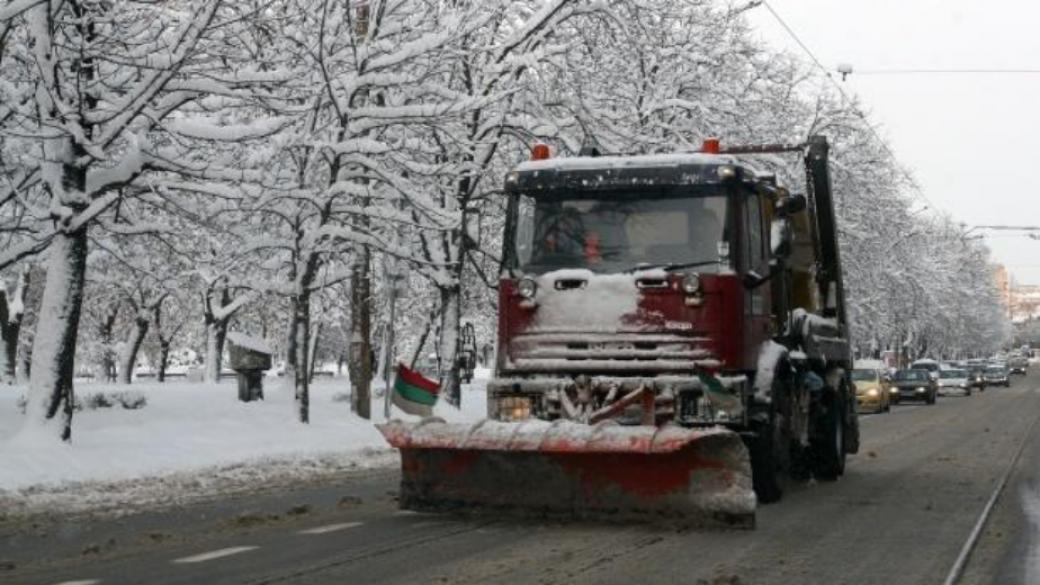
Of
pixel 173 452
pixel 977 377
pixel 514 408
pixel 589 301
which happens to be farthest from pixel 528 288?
pixel 977 377

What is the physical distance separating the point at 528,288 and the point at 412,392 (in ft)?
4.52

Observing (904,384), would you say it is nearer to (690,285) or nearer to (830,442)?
(830,442)

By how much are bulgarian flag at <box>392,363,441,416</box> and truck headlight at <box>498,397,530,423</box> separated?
696mm

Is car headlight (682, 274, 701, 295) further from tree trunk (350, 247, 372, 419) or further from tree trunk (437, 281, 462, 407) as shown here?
tree trunk (437, 281, 462, 407)

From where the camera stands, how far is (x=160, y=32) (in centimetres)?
1493

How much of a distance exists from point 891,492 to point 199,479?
7.56 meters

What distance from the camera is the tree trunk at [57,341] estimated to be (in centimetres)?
1559

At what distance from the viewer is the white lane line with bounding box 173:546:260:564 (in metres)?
8.81

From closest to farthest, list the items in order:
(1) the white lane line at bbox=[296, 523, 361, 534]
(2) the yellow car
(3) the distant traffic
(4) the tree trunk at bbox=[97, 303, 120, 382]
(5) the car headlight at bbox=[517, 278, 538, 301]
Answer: (1) the white lane line at bbox=[296, 523, 361, 534] < (5) the car headlight at bbox=[517, 278, 538, 301] < (2) the yellow car < (3) the distant traffic < (4) the tree trunk at bbox=[97, 303, 120, 382]

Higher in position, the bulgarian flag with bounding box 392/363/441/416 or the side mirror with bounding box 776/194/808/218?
the side mirror with bounding box 776/194/808/218

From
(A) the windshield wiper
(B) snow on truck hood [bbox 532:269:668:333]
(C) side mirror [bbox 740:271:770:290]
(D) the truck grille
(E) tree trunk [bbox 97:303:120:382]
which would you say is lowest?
(D) the truck grille

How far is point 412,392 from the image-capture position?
37.4 feet

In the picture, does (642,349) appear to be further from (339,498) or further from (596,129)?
(596,129)

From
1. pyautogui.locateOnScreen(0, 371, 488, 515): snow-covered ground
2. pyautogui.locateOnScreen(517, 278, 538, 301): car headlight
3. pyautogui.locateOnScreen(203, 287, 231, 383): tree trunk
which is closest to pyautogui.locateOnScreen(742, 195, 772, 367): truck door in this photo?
pyautogui.locateOnScreen(517, 278, 538, 301): car headlight
